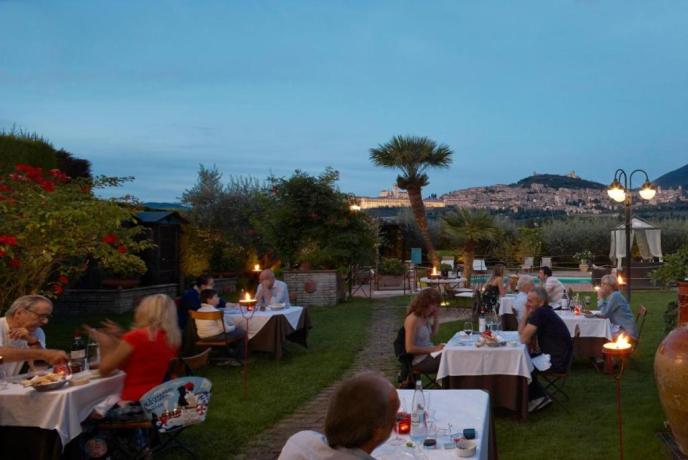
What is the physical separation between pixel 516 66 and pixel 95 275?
4047 cm

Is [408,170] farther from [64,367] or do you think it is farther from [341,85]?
[341,85]

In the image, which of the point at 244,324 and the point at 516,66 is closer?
the point at 244,324

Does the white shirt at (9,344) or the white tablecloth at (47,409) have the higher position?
the white shirt at (9,344)

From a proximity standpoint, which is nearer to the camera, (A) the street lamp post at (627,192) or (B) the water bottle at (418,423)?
(B) the water bottle at (418,423)

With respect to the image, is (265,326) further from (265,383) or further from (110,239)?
(110,239)

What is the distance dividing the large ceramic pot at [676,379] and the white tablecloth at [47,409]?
3757mm

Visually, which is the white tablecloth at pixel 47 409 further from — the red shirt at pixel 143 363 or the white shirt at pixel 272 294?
the white shirt at pixel 272 294

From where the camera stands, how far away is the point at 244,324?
859 centimetres

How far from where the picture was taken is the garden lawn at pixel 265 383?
17.6 feet

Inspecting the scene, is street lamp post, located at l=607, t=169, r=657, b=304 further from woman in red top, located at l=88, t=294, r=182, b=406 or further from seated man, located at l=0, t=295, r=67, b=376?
seated man, located at l=0, t=295, r=67, b=376

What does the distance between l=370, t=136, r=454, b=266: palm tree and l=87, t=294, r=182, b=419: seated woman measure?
1826 cm

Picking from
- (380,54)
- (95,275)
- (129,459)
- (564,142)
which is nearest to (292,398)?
(129,459)

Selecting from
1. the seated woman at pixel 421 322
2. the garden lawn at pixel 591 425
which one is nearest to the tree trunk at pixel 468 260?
the garden lawn at pixel 591 425

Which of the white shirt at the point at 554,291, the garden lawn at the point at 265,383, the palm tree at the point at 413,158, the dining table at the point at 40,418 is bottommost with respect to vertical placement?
the garden lawn at the point at 265,383
